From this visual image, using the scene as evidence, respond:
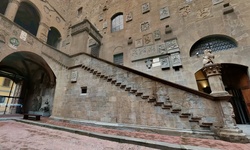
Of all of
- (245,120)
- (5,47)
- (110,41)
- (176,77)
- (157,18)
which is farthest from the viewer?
(110,41)

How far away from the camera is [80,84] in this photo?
776 centimetres

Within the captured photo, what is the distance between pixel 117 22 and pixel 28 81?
40.6 ft

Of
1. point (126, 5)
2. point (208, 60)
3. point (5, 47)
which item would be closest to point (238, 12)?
point (208, 60)

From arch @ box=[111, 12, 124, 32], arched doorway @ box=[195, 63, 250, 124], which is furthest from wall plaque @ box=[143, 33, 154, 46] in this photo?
arched doorway @ box=[195, 63, 250, 124]

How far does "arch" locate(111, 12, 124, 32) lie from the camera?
11.8 metres

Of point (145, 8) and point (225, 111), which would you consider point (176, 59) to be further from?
point (145, 8)

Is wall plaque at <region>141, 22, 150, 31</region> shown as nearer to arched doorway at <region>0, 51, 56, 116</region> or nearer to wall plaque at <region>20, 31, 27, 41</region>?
wall plaque at <region>20, 31, 27, 41</region>

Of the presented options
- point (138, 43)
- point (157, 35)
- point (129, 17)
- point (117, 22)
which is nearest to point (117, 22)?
point (117, 22)

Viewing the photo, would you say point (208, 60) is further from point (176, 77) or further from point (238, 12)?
point (238, 12)

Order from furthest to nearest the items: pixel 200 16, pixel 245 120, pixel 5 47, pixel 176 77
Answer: pixel 200 16 < pixel 176 77 < pixel 245 120 < pixel 5 47

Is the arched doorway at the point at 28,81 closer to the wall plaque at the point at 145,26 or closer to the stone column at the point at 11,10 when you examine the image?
the stone column at the point at 11,10

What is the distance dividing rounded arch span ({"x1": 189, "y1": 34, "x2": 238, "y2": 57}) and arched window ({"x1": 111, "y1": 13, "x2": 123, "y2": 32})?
7135 millimetres

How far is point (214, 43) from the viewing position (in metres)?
7.61

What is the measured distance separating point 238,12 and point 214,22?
132cm
